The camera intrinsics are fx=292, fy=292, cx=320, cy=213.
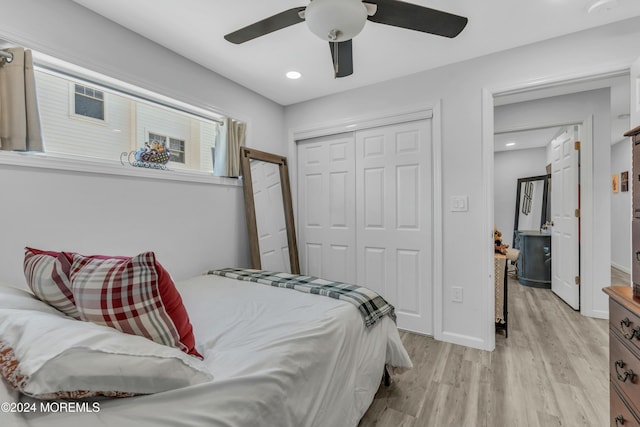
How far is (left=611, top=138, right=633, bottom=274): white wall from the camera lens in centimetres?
517

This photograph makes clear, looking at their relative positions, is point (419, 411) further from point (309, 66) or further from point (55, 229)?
point (309, 66)

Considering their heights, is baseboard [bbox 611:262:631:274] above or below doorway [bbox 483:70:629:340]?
below

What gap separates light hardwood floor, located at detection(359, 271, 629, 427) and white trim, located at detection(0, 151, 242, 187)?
2.19 meters

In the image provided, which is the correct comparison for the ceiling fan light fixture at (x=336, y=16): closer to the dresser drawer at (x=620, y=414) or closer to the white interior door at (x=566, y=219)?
the dresser drawer at (x=620, y=414)

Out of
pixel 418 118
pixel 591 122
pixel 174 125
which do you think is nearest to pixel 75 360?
pixel 174 125

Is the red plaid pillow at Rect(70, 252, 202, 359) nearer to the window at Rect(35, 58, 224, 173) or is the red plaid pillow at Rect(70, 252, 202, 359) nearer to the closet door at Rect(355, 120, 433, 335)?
the window at Rect(35, 58, 224, 173)

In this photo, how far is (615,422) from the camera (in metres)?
1.20

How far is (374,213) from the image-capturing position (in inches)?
120

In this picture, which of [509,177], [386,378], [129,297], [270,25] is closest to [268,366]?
[129,297]

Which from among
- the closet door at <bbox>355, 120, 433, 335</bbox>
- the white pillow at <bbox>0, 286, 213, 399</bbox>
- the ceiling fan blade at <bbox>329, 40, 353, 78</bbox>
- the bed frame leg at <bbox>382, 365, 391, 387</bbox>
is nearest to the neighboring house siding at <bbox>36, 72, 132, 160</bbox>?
the white pillow at <bbox>0, 286, 213, 399</bbox>

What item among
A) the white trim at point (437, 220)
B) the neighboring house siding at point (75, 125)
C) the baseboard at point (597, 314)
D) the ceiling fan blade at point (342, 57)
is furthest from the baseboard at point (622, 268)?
the neighboring house siding at point (75, 125)

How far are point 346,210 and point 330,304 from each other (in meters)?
1.70

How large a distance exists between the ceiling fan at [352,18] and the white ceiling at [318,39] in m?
0.39

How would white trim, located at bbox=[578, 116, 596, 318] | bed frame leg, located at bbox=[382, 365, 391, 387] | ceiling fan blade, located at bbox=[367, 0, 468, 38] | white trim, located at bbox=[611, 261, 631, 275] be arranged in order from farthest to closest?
white trim, located at bbox=[611, 261, 631, 275], white trim, located at bbox=[578, 116, 596, 318], bed frame leg, located at bbox=[382, 365, 391, 387], ceiling fan blade, located at bbox=[367, 0, 468, 38]
